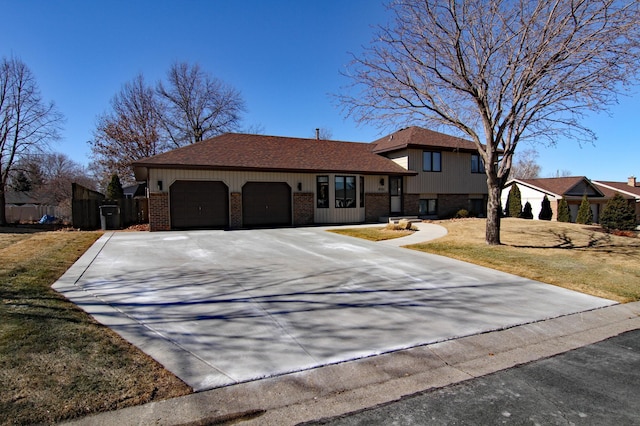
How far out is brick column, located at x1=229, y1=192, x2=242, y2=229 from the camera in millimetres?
16750

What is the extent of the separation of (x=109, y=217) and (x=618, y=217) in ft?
90.0

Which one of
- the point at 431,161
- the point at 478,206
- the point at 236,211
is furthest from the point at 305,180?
the point at 478,206

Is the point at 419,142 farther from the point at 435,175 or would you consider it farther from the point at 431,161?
the point at 435,175

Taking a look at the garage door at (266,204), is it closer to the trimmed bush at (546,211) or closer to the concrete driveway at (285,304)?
the concrete driveway at (285,304)

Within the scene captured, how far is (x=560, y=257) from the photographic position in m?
9.91

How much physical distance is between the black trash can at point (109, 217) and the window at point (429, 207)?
17119 millimetres

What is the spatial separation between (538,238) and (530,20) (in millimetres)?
8225

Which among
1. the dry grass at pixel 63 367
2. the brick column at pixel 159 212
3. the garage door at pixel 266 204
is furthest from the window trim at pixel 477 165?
the dry grass at pixel 63 367

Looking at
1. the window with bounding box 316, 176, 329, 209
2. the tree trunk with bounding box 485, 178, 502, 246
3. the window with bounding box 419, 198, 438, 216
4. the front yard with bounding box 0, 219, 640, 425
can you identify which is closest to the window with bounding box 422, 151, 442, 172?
the window with bounding box 419, 198, 438, 216

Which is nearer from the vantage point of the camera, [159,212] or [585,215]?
[159,212]

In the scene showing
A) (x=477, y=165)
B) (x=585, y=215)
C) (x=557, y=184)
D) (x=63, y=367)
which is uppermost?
(x=477, y=165)

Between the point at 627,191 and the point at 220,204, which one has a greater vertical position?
the point at 627,191

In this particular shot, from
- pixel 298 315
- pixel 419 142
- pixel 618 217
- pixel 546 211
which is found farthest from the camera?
pixel 546 211

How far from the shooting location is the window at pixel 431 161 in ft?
72.5
